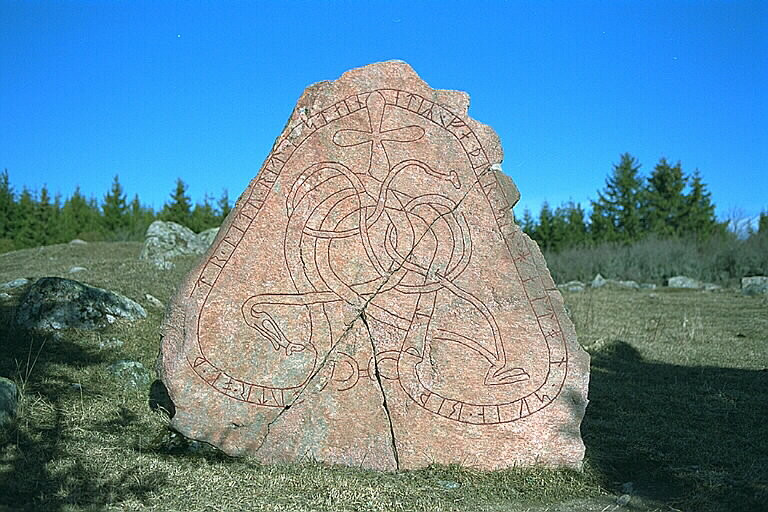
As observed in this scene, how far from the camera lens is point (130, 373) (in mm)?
5270

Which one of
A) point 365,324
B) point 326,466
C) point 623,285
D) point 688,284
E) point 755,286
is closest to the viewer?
point 326,466

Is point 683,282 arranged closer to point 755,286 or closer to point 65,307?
point 755,286

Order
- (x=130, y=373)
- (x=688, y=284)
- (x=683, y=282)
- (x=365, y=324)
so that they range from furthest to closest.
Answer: (x=683, y=282), (x=688, y=284), (x=130, y=373), (x=365, y=324)

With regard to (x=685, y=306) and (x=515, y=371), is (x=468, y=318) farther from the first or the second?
(x=685, y=306)

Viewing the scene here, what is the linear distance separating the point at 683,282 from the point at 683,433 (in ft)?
48.9

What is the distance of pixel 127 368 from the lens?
210 inches

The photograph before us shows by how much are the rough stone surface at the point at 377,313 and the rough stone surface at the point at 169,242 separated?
10.0 metres

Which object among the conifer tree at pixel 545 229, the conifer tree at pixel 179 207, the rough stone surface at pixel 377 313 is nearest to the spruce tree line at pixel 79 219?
the conifer tree at pixel 179 207

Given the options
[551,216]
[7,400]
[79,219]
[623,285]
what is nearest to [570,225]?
[551,216]

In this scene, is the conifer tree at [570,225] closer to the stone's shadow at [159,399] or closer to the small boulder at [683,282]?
the small boulder at [683,282]

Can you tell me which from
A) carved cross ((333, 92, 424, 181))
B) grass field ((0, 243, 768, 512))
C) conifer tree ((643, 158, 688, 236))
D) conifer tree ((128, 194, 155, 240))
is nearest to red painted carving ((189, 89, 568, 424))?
carved cross ((333, 92, 424, 181))

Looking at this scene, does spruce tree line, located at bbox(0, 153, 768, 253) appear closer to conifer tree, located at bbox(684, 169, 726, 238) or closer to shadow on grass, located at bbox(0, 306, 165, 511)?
conifer tree, located at bbox(684, 169, 726, 238)

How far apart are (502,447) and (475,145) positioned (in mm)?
1705

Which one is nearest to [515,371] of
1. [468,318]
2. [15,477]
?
[468,318]
